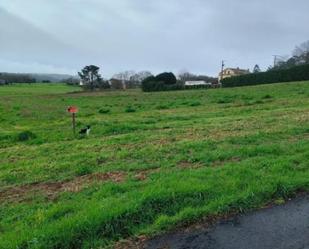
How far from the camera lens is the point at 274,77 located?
4684cm

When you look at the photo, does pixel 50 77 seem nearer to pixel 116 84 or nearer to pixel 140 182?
pixel 116 84

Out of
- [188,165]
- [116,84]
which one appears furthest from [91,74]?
[188,165]

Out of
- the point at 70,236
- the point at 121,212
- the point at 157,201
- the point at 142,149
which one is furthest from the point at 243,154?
the point at 70,236

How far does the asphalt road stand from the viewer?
4.25 meters

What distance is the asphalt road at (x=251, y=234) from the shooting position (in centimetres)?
425

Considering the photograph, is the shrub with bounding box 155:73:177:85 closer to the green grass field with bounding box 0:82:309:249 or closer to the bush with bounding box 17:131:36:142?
the bush with bounding box 17:131:36:142

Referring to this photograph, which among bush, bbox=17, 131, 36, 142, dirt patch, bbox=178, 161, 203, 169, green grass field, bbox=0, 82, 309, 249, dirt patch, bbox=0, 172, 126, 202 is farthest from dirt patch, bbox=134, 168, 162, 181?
bush, bbox=17, 131, 36, 142

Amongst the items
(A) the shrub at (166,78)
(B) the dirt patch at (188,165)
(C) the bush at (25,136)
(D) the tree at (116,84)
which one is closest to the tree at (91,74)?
(D) the tree at (116,84)

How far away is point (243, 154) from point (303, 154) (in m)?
1.06

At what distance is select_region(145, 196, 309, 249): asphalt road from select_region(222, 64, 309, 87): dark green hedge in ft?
134

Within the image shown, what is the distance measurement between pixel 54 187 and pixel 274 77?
141 ft

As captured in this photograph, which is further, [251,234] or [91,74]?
[91,74]

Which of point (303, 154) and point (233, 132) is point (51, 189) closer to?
point (303, 154)

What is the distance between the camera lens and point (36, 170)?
841 cm
